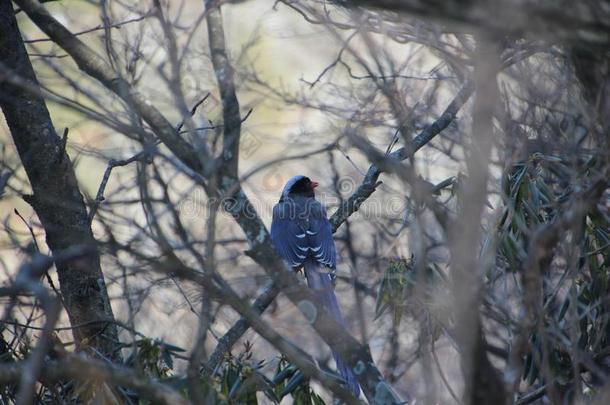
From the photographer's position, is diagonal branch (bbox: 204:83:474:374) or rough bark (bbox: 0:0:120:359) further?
rough bark (bbox: 0:0:120:359)

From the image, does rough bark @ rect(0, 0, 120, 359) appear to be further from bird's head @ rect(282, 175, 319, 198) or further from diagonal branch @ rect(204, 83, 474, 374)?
bird's head @ rect(282, 175, 319, 198)

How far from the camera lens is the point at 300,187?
7.36 meters

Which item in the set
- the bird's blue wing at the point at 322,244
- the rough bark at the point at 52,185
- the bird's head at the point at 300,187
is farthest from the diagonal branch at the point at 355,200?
the bird's head at the point at 300,187

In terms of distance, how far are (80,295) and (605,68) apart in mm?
3033

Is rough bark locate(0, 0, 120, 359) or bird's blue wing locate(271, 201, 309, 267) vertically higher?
bird's blue wing locate(271, 201, 309, 267)

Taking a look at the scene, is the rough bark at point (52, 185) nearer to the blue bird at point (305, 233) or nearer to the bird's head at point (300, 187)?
the blue bird at point (305, 233)

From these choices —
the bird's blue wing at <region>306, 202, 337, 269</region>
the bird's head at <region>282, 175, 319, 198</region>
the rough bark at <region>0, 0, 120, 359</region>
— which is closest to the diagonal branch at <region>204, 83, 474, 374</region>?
the bird's blue wing at <region>306, 202, 337, 269</region>

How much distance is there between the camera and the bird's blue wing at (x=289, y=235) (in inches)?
255

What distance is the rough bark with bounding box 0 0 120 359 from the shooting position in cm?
427

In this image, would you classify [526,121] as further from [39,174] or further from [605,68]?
[39,174]

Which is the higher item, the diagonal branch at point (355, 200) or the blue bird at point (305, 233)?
the blue bird at point (305, 233)

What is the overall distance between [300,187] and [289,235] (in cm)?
70

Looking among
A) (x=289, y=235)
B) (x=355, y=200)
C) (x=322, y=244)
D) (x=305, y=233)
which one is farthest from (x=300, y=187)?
(x=355, y=200)

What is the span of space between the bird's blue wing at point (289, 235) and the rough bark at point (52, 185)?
2.10 m
